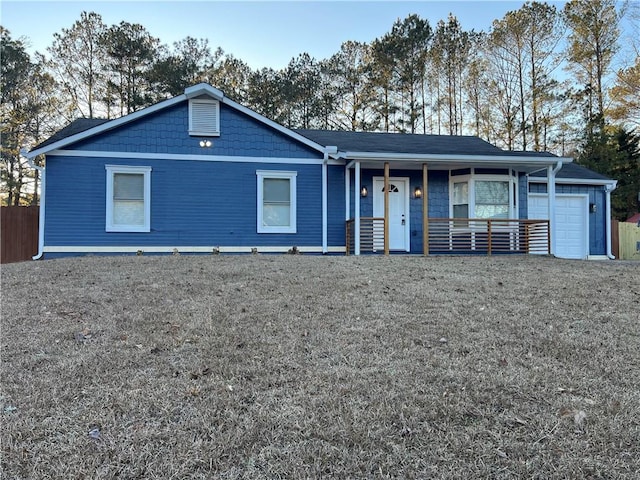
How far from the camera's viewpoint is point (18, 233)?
11281 mm

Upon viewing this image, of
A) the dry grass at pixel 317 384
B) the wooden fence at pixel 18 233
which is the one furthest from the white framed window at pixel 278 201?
the wooden fence at pixel 18 233

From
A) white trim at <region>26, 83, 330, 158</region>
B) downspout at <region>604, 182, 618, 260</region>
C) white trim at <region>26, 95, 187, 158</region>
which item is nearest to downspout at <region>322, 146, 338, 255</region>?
white trim at <region>26, 83, 330, 158</region>

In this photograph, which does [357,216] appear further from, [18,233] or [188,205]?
[18,233]

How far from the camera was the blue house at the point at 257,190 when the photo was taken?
9797 millimetres

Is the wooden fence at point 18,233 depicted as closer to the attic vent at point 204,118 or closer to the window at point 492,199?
the attic vent at point 204,118

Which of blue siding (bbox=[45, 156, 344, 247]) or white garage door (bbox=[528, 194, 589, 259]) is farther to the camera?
white garage door (bbox=[528, 194, 589, 259])

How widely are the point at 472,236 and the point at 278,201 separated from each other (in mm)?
5180

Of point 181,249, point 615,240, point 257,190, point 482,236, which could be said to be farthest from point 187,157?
point 615,240

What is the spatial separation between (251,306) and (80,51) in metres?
21.3

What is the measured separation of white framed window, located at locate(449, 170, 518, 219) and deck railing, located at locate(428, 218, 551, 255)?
0.79ft

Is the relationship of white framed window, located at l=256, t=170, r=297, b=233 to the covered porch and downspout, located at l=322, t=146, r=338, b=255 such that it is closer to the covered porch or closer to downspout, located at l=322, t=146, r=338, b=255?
downspout, located at l=322, t=146, r=338, b=255

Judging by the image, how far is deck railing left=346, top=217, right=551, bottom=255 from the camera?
1090cm

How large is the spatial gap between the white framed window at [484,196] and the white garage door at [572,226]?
2.74m

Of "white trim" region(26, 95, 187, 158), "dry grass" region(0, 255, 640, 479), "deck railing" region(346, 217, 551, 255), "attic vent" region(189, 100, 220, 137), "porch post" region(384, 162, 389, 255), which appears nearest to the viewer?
"dry grass" region(0, 255, 640, 479)
